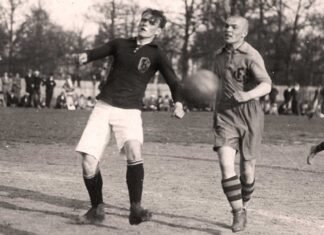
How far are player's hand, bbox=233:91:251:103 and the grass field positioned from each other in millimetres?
1255

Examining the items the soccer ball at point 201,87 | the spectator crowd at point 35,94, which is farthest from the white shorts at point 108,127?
the spectator crowd at point 35,94

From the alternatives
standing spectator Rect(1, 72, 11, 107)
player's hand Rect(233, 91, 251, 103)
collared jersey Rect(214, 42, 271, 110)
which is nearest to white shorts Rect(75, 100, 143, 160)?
collared jersey Rect(214, 42, 271, 110)

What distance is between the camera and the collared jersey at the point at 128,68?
659cm

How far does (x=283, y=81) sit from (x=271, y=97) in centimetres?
1900

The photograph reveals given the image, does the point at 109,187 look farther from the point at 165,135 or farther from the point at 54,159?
the point at 165,135

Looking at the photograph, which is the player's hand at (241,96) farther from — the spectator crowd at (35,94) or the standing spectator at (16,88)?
the standing spectator at (16,88)

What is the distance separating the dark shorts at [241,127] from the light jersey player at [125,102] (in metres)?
0.43

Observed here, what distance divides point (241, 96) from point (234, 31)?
703 mm

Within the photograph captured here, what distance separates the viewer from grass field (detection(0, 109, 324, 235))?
6.50 metres

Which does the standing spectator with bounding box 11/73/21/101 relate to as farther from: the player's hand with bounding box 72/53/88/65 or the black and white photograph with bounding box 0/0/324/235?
the player's hand with bounding box 72/53/88/65

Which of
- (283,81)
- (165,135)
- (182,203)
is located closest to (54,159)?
(182,203)

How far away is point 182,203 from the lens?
7801mm

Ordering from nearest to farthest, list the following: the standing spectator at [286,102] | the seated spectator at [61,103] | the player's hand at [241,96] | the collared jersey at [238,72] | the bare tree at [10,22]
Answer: the player's hand at [241,96], the collared jersey at [238,72], the seated spectator at [61,103], the standing spectator at [286,102], the bare tree at [10,22]

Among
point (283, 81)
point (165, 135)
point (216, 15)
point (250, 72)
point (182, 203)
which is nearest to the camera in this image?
point (250, 72)
